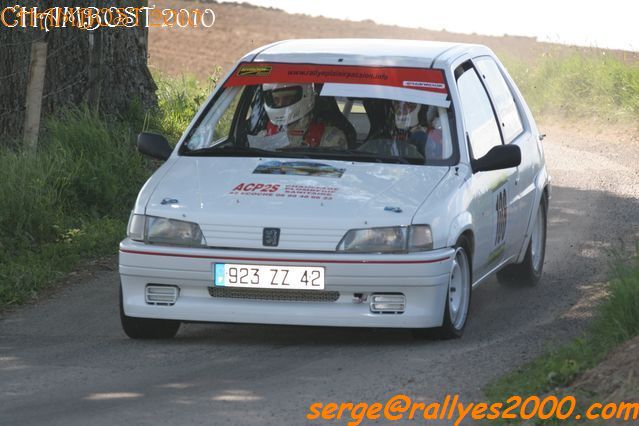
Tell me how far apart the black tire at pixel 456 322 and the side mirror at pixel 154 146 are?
198 centimetres

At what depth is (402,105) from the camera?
8.95m

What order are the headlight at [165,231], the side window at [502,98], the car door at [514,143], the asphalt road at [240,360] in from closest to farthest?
the asphalt road at [240,360]
the headlight at [165,231]
the car door at [514,143]
the side window at [502,98]

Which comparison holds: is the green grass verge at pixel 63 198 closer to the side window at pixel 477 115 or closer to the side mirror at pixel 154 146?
the side mirror at pixel 154 146

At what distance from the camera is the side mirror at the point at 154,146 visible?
9008 mm

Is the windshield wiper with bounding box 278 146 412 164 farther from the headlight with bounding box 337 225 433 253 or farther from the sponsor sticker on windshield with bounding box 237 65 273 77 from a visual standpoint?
the headlight with bounding box 337 225 433 253

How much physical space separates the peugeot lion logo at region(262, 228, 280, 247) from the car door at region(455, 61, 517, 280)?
132cm

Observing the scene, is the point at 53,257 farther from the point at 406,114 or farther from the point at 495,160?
the point at 495,160

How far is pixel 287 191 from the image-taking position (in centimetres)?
810

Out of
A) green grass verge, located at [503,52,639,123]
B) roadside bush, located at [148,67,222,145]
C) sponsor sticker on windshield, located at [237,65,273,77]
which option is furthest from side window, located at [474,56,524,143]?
green grass verge, located at [503,52,639,123]

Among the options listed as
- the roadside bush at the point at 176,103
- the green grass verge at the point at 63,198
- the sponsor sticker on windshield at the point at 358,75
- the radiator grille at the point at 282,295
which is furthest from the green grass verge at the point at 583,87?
the radiator grille at the point at 282,295

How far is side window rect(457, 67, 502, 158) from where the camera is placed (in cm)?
902

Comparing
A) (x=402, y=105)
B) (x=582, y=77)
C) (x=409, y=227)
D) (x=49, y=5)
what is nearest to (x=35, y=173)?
(x=49, y=5)

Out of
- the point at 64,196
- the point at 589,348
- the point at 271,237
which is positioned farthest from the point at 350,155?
the point at 64,196

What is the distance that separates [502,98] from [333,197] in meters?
2.58
